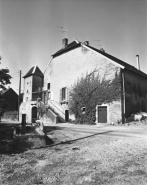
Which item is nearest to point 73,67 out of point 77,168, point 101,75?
point 101,75

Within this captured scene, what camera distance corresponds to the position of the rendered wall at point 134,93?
57.2 ft

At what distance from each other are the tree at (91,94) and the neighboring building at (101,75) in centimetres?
52

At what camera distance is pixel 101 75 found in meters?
18.6

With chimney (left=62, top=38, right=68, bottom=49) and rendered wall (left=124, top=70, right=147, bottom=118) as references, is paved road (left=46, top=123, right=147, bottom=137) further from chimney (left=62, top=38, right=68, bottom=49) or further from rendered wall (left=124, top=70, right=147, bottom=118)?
chimney (left=62, top=38, right=68, bottom=49)

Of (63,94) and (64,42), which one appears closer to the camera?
(63,94)

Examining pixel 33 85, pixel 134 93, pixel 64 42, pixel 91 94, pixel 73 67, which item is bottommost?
pixel 91 94

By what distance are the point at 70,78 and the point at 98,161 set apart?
18.5 metres

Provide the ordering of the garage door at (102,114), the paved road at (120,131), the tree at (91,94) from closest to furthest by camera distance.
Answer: the paved road at (120,131) < the tree at (91,94) < the garage door at (102,114)

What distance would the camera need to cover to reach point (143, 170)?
12.0ft

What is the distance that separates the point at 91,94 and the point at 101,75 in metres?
2.73

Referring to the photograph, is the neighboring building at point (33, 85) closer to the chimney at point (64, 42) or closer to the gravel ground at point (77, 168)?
the chimney at point (64, 42)

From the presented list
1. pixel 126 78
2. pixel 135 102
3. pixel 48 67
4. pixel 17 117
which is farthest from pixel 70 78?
pixel 17 117

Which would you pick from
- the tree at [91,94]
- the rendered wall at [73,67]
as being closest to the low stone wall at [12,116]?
the rendered wall at [73,67]

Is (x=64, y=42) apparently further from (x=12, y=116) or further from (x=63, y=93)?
(x=12, y=116)
